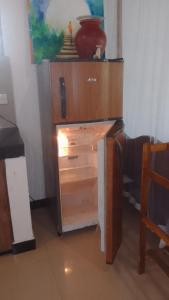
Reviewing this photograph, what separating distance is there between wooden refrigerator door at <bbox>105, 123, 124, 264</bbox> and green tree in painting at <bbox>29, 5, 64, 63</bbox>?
91cm

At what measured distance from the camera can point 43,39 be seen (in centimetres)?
213

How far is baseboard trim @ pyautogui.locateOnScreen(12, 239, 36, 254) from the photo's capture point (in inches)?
75.7

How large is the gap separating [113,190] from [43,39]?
1389 mm

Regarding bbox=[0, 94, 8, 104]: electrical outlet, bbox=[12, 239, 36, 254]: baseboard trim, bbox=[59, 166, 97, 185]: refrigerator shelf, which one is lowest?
bbox=[12, 239, 36, 254]: baseboard trim

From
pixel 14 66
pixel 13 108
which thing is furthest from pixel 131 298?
pixel 14 66

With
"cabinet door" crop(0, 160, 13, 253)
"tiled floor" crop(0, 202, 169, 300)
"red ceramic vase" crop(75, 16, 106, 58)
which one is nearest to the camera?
"tiled floor" crop(0, 202, 169, 300)

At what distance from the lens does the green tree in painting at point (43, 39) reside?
209 centimetres

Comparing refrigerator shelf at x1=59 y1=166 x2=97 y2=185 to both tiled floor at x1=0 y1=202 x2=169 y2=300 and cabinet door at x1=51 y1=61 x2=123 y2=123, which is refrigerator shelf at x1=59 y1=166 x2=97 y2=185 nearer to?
Result: tiled floor at x1=0 y1=202 x2=169 y2=300

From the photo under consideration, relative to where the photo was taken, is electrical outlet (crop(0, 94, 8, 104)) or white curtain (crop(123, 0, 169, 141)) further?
electrical outlet (crop(0, 94, 8, 104))

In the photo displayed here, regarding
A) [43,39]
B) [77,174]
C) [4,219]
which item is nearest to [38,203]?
[77,174]

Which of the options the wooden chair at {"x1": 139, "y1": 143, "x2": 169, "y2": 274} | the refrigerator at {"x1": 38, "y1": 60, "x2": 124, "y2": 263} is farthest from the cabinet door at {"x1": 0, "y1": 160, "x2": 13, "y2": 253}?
the wooden chair at {"x1": 139, "y1": 143, "x2": 169, "y2": 274}

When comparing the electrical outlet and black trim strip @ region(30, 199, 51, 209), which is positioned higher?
the electrical outlet

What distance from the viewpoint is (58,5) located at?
82.7 inches

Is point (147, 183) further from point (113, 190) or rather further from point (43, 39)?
point (43, 39)
